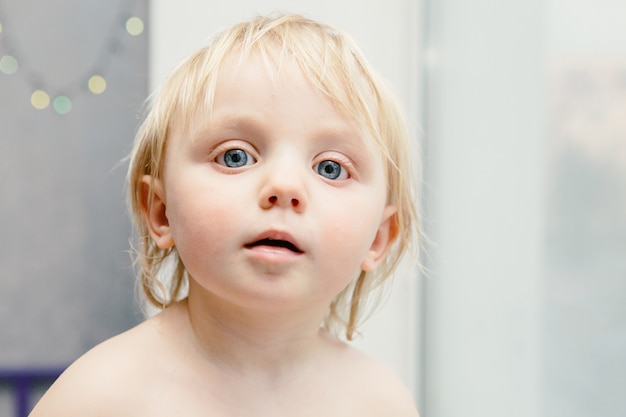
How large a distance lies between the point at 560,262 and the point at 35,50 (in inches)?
43.6

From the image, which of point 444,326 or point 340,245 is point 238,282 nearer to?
point 340,245

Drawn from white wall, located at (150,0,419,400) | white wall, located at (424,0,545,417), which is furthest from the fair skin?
white wall, located at (150,0,419,400)

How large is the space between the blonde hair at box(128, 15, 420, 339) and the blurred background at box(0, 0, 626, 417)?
11.3 inches

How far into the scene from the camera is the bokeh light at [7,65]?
1.50m

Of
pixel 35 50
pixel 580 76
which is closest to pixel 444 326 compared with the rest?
pixel 580 76

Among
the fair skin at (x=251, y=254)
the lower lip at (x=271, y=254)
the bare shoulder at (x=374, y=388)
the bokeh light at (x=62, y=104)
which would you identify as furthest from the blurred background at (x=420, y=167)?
the lower lip at (x=271, y=254)

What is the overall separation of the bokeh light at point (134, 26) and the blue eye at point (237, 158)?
0.90 m

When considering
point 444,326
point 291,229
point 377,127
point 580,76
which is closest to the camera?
point 291,229

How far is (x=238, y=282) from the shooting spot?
684 mm

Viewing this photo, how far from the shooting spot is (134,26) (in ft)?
5.00

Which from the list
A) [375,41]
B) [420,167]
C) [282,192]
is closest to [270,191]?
[282,192]

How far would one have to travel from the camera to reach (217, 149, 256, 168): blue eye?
2.36 ft

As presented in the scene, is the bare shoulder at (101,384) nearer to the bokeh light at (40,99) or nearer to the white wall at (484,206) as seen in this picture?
the white wall at (484,206)

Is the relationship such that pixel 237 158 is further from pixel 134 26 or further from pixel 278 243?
pixel 134 26
